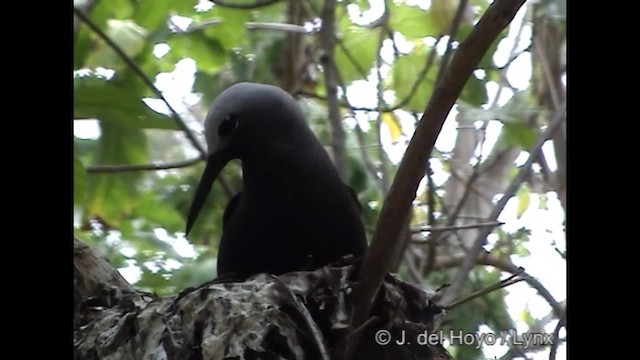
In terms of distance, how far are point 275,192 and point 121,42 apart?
371 mm

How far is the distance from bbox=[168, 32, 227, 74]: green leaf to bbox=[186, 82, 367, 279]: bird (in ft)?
0.49

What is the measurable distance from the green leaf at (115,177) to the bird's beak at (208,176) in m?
0.11

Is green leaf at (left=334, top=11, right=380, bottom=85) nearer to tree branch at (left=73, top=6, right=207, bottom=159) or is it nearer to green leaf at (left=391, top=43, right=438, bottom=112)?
green leaf at (left=391, top=43, right=438, bottom=112)

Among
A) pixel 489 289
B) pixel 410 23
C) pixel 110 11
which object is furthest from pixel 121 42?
pixel 489 289

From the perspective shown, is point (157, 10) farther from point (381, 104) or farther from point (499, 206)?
point (499, 206)

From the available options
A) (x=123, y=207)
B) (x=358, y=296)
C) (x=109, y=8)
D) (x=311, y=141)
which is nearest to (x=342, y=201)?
(x=311, y=141)

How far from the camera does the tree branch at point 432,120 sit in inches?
31.3

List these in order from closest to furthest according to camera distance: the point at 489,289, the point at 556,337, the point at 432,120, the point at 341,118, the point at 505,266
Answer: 1. the point at 432,120
2. the point at 556,337
3. the point at 489,289
4. the point at 505,266
5. the point at 341,118

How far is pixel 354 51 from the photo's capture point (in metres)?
1.27

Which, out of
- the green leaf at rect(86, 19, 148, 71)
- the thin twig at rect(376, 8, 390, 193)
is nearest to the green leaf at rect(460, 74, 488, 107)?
the thin twig at rect(376, 8, 390, 193)

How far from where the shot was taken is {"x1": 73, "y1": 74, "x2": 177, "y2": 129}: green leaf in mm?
1038

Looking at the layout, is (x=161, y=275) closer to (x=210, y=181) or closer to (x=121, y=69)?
(x=210, y=181)

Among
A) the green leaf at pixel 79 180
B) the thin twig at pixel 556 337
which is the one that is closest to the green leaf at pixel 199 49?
the green leaf at pixel 79 180

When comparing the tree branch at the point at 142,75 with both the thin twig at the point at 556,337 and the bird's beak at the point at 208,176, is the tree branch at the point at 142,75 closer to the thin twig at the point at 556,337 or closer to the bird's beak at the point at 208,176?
the bird's beak at the point at 208,176
